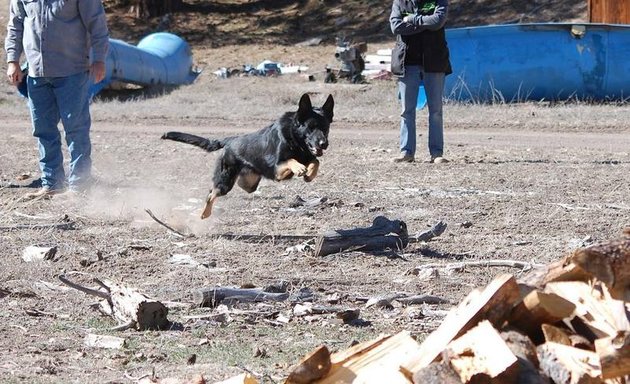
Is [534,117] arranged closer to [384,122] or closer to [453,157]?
[384,122]

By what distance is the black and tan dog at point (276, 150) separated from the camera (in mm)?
9177

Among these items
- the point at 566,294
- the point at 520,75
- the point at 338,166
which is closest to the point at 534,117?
the point at 520,75

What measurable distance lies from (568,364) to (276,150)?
553 centimetres

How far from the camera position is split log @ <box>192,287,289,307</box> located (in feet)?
21.3

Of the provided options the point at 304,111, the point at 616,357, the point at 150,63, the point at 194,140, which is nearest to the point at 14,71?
the point at 194,140

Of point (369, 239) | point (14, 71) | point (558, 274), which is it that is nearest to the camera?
point (558, 274)

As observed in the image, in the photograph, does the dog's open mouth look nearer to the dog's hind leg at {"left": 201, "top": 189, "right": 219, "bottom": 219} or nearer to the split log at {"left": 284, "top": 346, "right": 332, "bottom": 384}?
the dog's hind leg at {"left": 201, "top": 189, "right": 219, "bottom": 219}

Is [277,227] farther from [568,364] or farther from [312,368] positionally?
[568,364]

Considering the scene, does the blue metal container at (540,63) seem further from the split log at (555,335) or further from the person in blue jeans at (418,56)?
the split log at (555,335)

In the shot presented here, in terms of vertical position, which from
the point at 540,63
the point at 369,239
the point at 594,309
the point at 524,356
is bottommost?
the point at 540,63

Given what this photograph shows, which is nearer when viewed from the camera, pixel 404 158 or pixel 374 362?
pixel 374 362

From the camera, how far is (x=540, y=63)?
18156mm

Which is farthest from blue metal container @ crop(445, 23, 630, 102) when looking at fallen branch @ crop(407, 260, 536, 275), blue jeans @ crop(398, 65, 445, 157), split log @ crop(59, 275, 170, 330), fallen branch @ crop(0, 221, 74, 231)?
split log @ crop(59, 275, 170, 330)

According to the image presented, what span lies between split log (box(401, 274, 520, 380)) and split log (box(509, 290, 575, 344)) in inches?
1.8
